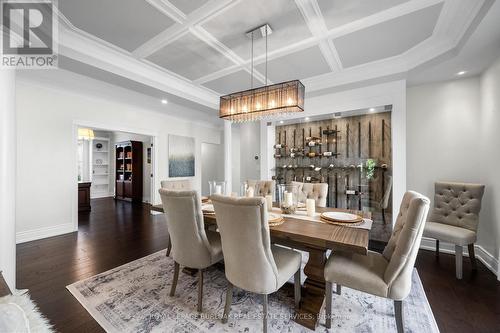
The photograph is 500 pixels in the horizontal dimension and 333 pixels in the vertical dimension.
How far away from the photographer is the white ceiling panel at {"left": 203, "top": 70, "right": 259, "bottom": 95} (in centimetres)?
348

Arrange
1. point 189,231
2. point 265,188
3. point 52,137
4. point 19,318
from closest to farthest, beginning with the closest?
1. point 19,318
2. point 189,231
3. point 265,188
4. point 52,137

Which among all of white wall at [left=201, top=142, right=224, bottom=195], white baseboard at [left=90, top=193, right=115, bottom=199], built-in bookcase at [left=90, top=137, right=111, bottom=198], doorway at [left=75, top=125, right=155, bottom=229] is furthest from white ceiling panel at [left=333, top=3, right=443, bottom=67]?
white baseboard at [left=90, top=193, right=115, bottom=199]

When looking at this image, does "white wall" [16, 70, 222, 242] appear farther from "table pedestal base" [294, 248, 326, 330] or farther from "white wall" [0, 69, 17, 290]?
"table pedestal base" [294, 248, 326, 330]

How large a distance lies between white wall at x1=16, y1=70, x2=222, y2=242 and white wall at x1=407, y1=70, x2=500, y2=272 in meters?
5.09

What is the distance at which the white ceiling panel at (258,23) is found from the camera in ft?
6.54

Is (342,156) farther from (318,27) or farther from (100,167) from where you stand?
(100,167)

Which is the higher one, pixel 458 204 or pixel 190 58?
pixel 190 58

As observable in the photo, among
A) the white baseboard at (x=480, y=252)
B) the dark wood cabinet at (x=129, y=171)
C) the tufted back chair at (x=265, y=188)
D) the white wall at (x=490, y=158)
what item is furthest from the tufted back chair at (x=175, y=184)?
the dark wood cabinet at (x=129, y=171)

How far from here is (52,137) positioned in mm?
3617

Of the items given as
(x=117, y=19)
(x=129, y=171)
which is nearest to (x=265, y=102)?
(x=117, y=19)

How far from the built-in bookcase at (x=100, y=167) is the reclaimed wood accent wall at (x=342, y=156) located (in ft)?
23.0

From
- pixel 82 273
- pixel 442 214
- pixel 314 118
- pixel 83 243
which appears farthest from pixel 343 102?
pixel 83 243

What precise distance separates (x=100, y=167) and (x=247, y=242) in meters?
8.66

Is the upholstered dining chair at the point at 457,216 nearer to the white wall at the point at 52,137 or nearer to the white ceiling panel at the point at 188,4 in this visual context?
the white ceiling panel at the point at 188,4
